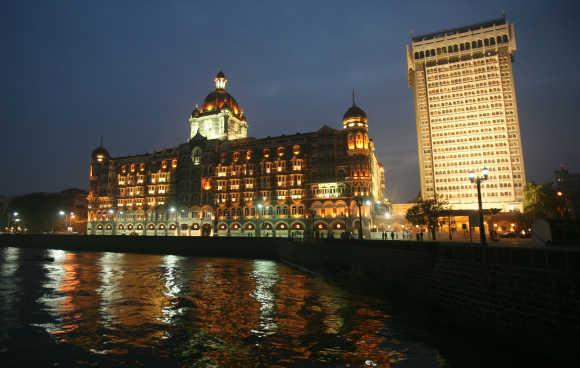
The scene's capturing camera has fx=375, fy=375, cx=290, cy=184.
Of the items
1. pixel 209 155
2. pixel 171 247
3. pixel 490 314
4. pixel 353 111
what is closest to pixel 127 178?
pixel 209 155

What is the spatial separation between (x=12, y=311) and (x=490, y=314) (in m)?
31.3

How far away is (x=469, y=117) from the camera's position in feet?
389

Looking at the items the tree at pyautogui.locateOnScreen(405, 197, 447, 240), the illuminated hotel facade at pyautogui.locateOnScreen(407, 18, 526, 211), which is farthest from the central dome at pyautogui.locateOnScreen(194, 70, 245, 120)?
the tree at pyautogui.locateOnScreen(405, 197, 447, 240)

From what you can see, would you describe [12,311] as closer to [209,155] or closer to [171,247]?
[171,247]

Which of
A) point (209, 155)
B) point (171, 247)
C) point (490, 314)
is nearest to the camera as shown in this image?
point (490, 314)

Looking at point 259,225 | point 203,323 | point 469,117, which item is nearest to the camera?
point 203,323

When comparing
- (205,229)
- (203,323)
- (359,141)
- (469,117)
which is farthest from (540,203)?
(205,229)

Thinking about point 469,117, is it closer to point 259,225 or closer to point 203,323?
point 259,225

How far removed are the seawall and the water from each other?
342 cm

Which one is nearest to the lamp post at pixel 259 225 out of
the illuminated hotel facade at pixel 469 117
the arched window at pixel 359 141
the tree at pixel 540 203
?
the arched window at pixel 359 141

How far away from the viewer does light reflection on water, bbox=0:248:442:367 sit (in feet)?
57.3

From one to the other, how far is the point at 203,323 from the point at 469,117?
386 feet

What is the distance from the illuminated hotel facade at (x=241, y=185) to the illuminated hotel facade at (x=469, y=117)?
30.1 metres

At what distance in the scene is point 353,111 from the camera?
93.1 m
